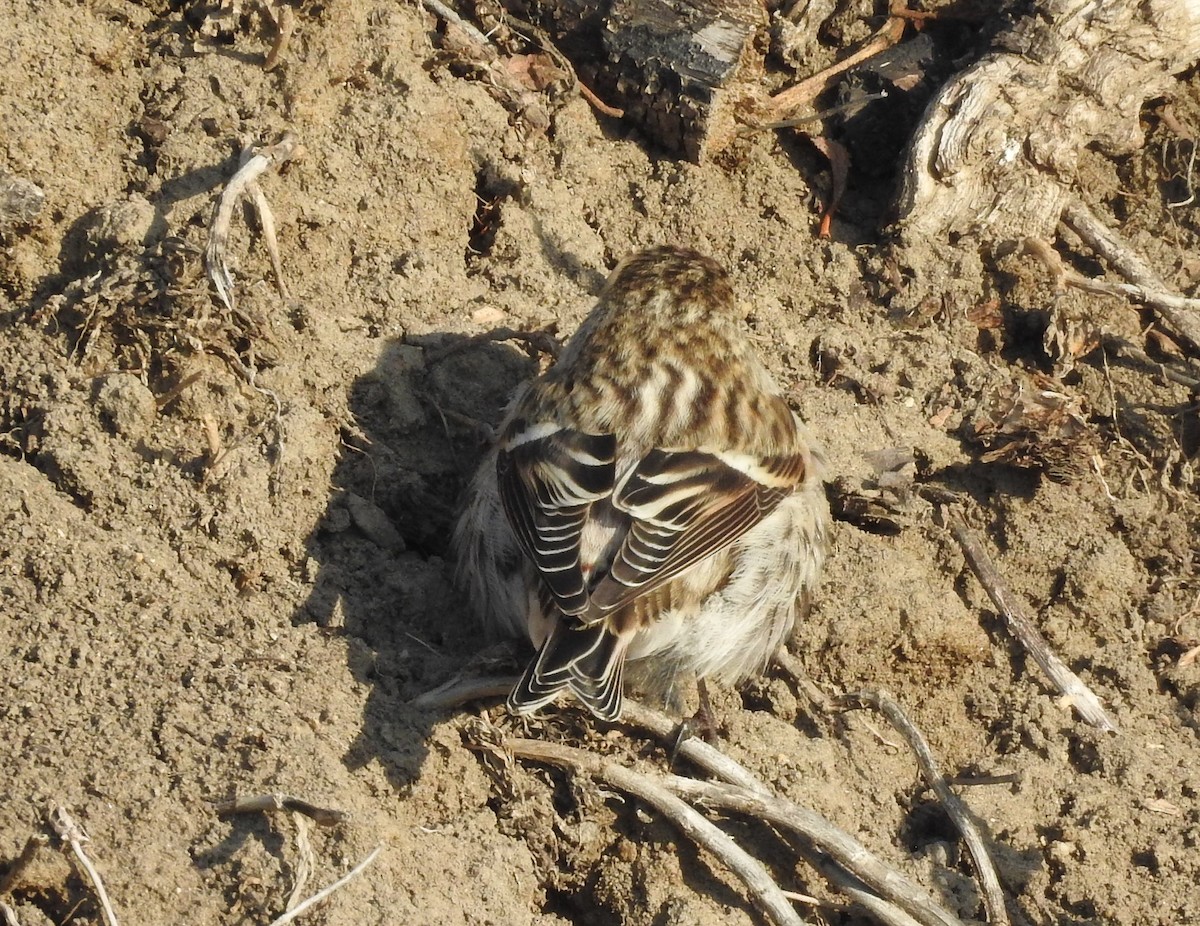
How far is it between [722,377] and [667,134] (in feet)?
5.35

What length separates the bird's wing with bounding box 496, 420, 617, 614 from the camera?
5.12m

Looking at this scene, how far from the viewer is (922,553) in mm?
6328

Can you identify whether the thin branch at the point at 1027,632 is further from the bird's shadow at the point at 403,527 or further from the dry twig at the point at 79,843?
the dry twig at the point at 79,843

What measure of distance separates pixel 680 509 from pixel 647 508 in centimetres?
13

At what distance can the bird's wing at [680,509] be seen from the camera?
516 centimetres

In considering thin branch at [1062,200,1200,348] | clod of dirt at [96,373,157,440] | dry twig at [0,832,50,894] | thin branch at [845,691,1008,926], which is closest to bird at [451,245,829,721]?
thin branch at [845,691,1008,926]

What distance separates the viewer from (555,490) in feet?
17.6

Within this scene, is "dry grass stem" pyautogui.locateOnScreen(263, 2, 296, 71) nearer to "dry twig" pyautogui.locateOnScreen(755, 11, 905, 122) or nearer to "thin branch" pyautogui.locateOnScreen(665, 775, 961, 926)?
"dry twig" pyautogui.locateOnScreen(755, 11, 905, 122)

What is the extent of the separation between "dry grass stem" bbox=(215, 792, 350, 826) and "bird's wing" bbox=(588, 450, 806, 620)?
105 cm

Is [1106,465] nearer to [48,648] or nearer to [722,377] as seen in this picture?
[722,377]

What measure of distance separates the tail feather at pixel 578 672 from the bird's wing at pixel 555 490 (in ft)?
0.36

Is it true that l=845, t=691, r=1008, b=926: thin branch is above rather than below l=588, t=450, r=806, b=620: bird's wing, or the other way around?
below

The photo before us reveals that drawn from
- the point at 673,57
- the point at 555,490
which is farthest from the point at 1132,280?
the point at 555,490

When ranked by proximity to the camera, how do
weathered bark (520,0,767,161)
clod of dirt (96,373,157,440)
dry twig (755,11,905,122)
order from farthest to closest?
dry twig (755,11,905,122), weathered bark (520,0,767,161), clod of dirt (96,373,157,440)
